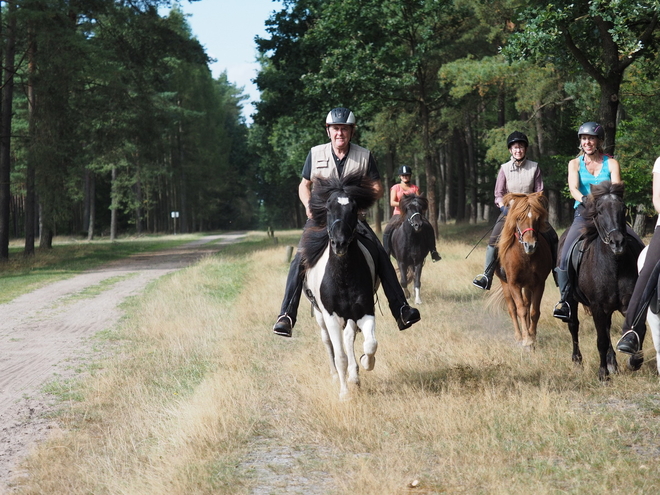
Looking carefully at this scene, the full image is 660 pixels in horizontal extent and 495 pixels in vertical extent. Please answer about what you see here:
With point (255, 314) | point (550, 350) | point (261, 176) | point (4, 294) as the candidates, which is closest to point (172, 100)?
point (261, 176)

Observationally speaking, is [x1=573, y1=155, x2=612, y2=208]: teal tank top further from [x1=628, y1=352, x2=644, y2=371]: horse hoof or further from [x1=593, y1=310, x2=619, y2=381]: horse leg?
[x1=628, y1=352, x2=644, y2=371]: horse hoof

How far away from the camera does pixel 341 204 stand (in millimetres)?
6660

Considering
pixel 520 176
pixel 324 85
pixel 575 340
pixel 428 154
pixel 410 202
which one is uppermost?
pixel 324 85

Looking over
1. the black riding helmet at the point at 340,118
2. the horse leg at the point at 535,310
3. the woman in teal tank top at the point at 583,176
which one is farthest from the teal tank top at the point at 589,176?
the black riding helmet at the point at 340,118

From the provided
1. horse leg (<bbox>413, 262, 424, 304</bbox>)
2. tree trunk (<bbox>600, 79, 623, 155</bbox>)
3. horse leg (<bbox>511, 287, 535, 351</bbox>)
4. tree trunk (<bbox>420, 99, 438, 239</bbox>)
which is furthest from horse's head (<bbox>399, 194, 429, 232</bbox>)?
tree trunk (<bbox>420, 99, 438, 239</bbox>)

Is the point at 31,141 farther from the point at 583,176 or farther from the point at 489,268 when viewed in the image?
the point at 583,176

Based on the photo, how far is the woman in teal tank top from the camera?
8234 millimetres

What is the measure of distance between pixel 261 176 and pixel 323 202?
82485 mm

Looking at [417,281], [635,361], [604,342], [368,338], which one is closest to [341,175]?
[368,338]

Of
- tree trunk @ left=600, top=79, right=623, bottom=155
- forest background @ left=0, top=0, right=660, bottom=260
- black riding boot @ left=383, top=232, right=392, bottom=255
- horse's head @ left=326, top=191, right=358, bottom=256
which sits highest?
forest background @ left=0, top=0, right=660, bottom=260

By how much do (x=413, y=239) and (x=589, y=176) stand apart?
21.0 feet

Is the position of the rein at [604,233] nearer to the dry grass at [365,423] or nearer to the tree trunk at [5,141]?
the dry grass at [365,423]

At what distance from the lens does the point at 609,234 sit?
7.27m

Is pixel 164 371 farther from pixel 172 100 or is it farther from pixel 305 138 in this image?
pixel 172 100
